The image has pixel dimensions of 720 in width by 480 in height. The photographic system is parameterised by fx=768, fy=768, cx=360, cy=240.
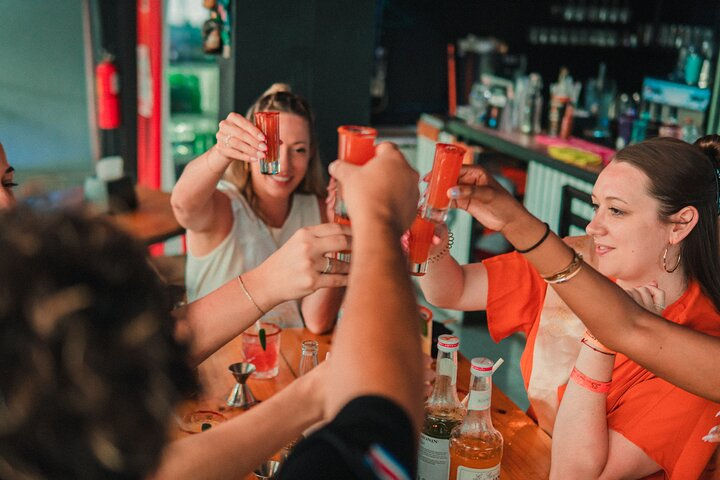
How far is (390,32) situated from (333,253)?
551cm

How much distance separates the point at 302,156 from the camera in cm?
270

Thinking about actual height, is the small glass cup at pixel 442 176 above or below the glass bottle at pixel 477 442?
above

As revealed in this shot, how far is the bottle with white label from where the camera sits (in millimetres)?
1514

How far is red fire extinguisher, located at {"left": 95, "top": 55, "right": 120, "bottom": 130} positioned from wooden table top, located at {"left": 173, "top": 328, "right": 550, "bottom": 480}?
11.9 ft

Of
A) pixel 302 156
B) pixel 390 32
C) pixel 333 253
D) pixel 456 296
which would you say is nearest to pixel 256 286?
pixel 333 253

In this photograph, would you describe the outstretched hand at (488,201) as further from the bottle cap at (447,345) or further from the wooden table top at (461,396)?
the wooden table top at (461,396)

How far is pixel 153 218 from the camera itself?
12.1ft

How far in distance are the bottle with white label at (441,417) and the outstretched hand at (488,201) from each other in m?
0.29

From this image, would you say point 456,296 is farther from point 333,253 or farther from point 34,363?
point 34,363

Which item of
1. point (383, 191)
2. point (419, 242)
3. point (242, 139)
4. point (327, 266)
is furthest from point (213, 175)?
point (383, 191)

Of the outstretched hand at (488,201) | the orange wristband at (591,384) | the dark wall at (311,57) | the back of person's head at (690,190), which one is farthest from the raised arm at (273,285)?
the dark wall at (311,57)

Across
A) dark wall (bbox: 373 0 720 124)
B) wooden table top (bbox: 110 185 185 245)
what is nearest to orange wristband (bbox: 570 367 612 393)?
wooden table top (bbox: 110 185 185 245)

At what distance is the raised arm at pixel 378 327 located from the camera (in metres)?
0.80

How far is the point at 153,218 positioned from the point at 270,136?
1.80 metres
